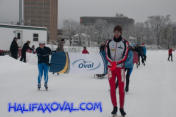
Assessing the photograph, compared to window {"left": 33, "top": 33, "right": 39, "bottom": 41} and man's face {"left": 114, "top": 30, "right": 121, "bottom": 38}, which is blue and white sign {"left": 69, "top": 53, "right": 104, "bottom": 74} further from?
window {"left": 33, "top": 33, "right": 39, "bottom": 41}

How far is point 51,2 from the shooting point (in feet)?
438

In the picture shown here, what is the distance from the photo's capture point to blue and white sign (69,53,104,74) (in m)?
12.1

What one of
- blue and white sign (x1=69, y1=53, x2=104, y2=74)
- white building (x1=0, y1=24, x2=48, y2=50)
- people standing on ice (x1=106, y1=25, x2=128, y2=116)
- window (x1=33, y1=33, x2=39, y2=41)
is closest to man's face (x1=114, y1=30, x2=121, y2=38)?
people standing on ice (x1=106, y1=25, x2=128, y2=116)

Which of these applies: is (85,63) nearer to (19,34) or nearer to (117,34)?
(117,34)

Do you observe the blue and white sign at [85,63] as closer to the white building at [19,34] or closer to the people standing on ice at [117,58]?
the people standing on ice at [117,58]

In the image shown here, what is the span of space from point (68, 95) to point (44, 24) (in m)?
128

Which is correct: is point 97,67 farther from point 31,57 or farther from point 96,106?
point 31,57

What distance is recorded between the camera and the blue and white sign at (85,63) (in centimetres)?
1210

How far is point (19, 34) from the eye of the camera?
32344 mm

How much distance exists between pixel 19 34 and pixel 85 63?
21.8 m

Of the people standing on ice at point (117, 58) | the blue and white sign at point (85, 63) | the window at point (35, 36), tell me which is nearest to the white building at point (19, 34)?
the window at point (35, 36)

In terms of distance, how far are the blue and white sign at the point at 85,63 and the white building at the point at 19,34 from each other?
66.9 feet

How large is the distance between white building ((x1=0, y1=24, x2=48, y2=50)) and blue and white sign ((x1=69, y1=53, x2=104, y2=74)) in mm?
20399

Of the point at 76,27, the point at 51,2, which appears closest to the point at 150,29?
the point at 76,27
